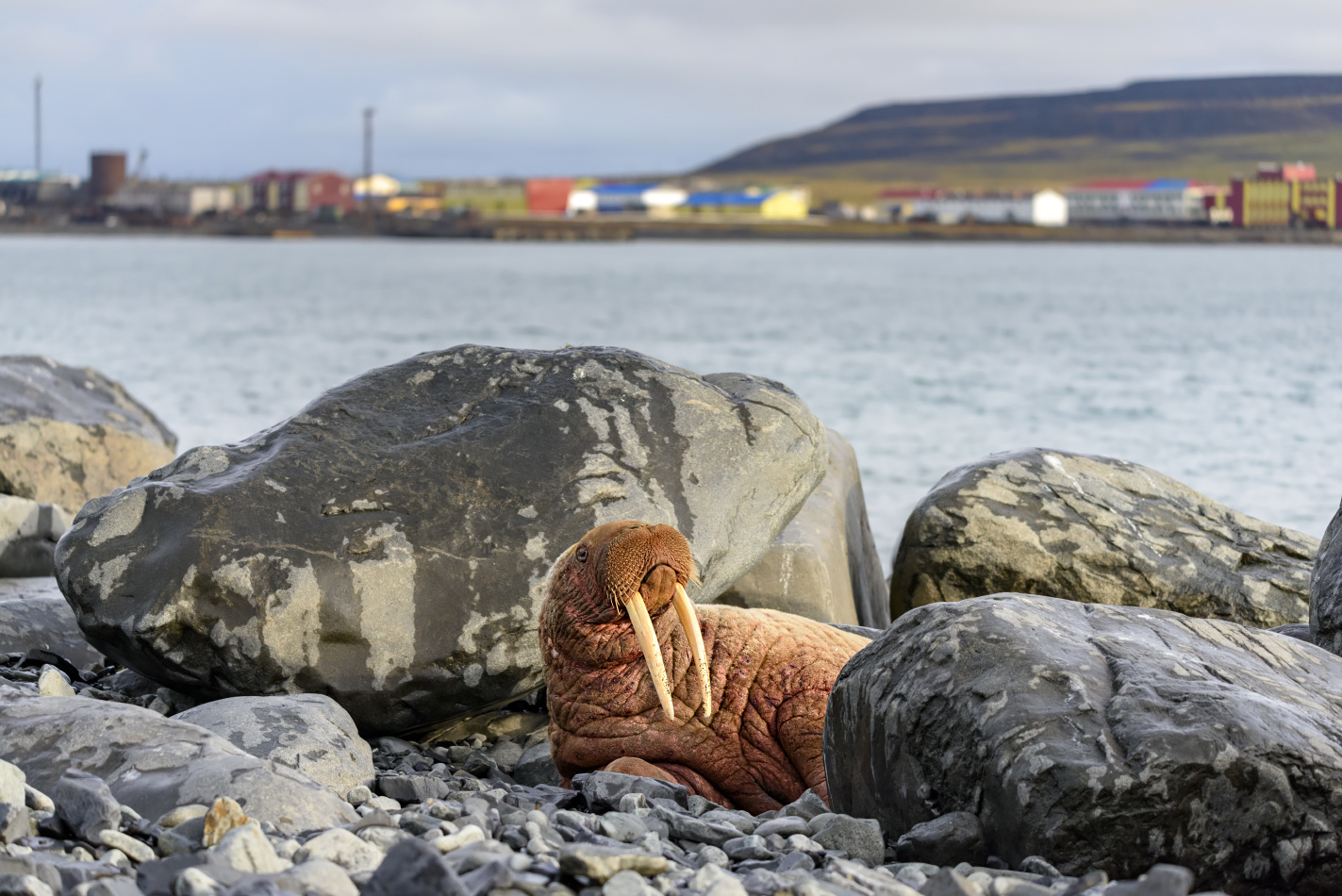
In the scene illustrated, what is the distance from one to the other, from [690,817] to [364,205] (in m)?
149

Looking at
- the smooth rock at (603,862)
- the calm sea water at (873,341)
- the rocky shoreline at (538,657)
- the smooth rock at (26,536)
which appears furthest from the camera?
the calm sea water at (873,341)

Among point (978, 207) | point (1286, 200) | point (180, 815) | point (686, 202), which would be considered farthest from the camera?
point (686, 202)

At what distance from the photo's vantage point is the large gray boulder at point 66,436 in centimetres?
826

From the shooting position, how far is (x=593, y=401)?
5.50 metres

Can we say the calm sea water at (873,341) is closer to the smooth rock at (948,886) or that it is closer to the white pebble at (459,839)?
the white pebble at (459,839)

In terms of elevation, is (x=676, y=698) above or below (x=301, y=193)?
below

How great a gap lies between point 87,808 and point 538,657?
2223 millimetres

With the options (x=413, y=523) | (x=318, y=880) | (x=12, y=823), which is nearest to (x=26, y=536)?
(x=413, y=523)

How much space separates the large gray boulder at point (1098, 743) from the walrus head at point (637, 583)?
620 mm

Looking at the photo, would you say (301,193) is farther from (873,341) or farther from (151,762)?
(151,762)

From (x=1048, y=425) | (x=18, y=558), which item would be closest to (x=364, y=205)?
(x=1048, y=425)

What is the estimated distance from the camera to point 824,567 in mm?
6426

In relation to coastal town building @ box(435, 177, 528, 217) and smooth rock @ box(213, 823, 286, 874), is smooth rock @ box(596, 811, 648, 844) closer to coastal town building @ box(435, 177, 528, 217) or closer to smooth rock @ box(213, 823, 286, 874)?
smooth rock @ box(213, 823, 286, 874)

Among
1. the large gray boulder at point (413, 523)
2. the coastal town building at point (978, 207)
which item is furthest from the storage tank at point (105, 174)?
the large gray boulder at point (413, 523)
